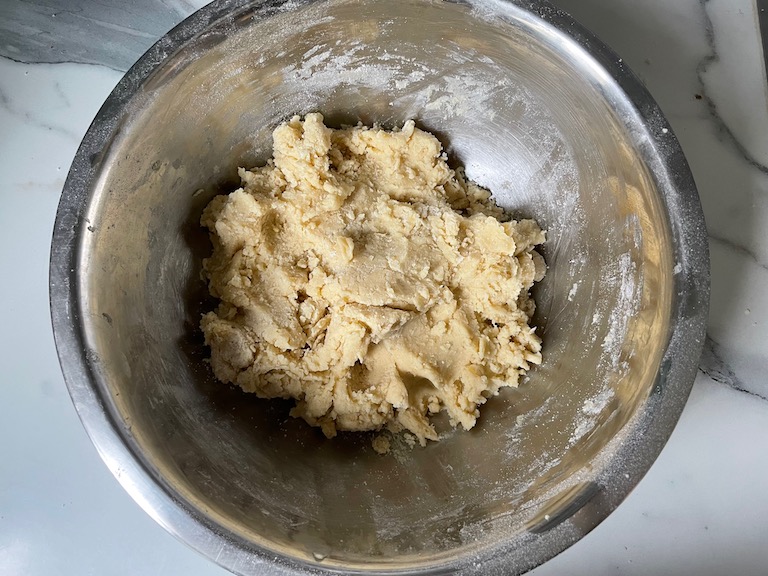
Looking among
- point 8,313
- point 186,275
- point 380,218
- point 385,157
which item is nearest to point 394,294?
point 380,218

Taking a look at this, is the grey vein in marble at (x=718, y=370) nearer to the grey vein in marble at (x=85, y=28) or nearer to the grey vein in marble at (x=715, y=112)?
the grey vein in marble at (x=715, y=112)

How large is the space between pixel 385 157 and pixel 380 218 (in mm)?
144

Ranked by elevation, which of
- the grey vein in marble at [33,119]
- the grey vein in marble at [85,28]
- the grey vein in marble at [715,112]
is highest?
the grey vein in marble at [715,112]

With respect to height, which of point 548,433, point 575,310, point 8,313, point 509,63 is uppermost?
point 509,63

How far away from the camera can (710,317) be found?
144 centimetres

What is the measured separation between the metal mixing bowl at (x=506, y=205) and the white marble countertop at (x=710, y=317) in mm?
375

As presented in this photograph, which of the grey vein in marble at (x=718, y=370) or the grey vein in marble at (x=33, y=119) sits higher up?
the grey vein in marble at (x=33, y=119)

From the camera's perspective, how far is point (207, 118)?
1.19m

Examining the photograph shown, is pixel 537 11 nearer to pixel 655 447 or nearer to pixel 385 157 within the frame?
pixel 385 157

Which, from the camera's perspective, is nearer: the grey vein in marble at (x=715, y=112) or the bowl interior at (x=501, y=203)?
the bowl interior at (x=501, y=203)

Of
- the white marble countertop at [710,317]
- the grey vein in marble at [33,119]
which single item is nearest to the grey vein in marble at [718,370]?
the white marble countertop at [710,317]

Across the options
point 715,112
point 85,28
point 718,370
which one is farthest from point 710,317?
point 85,28

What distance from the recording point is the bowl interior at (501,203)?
104 centimetres

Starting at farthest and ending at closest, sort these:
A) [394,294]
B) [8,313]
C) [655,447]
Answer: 1. [8,313]
2. [394,294]
3. [655,447]
